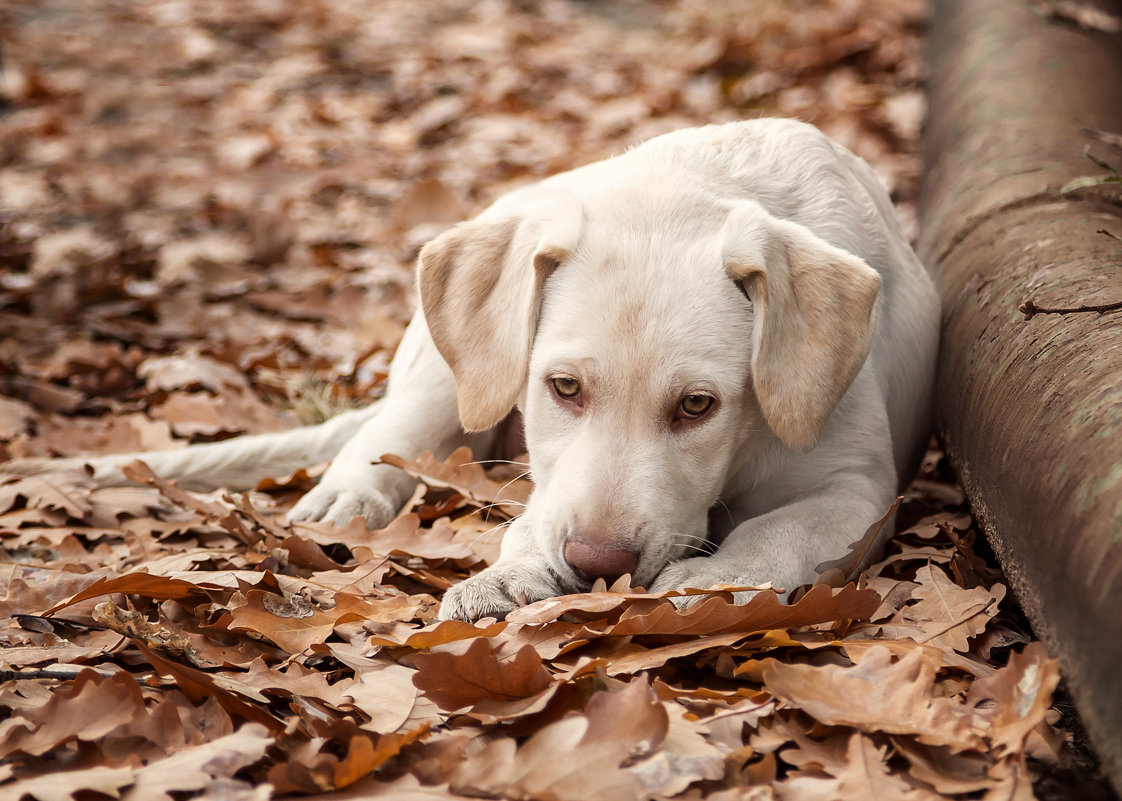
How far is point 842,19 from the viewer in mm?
9906

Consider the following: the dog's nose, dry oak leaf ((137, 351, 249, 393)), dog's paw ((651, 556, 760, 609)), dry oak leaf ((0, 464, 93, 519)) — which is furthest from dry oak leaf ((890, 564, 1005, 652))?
dry oak leaf ((137, 351, 249, 393))

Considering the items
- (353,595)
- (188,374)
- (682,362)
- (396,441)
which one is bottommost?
(188,374)

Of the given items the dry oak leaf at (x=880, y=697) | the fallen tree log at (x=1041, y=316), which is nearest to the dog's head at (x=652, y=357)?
the fallen tree log at (x=1041, y=316)

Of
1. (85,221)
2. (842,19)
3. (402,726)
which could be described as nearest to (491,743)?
(402,726)

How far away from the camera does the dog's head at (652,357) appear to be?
9.23ft

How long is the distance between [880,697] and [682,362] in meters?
1.02

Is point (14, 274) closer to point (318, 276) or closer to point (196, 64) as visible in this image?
point (318, 276)

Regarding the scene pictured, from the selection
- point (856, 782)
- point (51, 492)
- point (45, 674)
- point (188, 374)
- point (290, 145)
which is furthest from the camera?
point (290, 145)

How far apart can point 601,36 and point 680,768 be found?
33.8 ft

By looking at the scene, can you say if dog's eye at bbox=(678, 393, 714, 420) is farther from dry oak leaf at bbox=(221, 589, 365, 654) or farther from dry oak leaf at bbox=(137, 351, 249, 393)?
dry oak leaf at bbox=(137, 351, 249, 393)

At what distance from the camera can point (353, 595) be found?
2.86 meters

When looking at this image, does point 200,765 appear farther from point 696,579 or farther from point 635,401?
point 635,401

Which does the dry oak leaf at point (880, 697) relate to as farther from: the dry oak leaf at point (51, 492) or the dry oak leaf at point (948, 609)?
the dry oak leaf at point (51, 492)

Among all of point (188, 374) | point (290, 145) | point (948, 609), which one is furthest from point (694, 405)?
point (290, 145)
